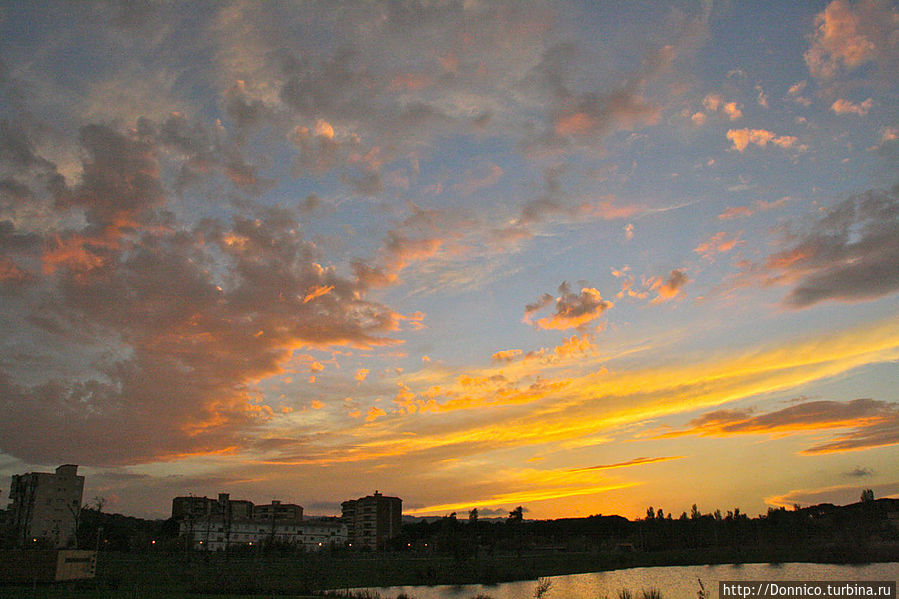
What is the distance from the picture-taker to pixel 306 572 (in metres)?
65.4

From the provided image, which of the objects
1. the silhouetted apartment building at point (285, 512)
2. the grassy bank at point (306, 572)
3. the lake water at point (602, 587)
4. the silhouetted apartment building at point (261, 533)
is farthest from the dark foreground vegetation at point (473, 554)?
the silhouetted apartment building at point (285, 512)

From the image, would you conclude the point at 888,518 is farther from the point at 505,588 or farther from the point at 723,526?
the point at 505,588

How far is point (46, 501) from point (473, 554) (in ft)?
373

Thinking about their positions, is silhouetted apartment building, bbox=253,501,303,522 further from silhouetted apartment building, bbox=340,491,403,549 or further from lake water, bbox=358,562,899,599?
lake water, bbox=358,562,899,599

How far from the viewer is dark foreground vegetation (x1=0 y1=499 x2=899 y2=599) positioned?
52594 mm

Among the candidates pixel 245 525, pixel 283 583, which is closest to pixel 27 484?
pixel 245 525

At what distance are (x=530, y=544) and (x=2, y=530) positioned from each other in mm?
124162

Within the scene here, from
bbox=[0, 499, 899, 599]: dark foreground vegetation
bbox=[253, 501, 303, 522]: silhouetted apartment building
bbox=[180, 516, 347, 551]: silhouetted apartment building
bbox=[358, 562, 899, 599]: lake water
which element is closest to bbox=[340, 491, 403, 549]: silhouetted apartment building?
bbox=[0, 499, 899, 599]: dark foreground vegetation

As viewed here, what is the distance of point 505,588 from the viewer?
6706 cm

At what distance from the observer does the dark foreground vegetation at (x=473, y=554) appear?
5259cm

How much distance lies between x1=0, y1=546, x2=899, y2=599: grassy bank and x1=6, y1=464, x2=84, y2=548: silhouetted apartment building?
71.4m

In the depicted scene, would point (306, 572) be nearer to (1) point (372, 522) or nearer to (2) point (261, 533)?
(2) point (261, 533)

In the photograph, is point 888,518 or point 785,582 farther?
point 888,518

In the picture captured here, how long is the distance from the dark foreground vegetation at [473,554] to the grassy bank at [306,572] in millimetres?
156
